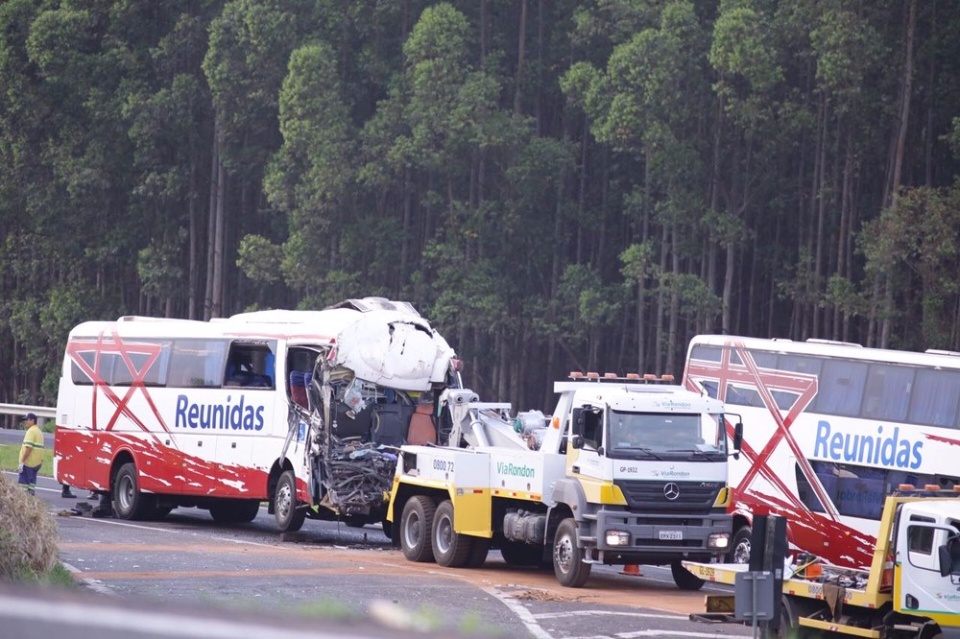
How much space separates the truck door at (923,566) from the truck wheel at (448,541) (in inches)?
297

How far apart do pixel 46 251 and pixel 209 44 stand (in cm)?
1254

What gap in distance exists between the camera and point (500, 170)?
2121 inches

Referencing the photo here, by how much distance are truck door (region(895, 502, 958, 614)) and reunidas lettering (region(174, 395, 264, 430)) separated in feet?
42.7

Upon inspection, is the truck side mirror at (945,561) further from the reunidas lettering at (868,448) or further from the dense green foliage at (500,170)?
the dense green foliage at (500,170)

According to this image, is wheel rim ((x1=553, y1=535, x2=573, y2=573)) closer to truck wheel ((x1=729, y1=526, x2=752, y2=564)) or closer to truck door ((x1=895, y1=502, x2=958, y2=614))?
truck wheel ((x1=729, y1=526, x2=752, y2=564))

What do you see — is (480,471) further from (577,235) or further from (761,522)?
(577,235)

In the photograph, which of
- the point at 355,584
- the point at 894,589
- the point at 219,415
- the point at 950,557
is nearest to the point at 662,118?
the point at 219,415

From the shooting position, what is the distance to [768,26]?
146 ft

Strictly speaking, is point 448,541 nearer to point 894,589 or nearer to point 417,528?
point 417,528

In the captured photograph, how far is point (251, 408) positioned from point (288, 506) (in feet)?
6.61

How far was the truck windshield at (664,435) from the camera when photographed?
18.6 m

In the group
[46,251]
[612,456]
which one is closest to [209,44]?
[46,251]

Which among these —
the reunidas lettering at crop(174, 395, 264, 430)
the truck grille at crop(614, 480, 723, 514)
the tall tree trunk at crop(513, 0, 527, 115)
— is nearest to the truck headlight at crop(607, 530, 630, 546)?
the truck grille at crop(614, 480, 723, 514)

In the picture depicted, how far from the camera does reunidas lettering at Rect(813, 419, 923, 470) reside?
21141 mm
